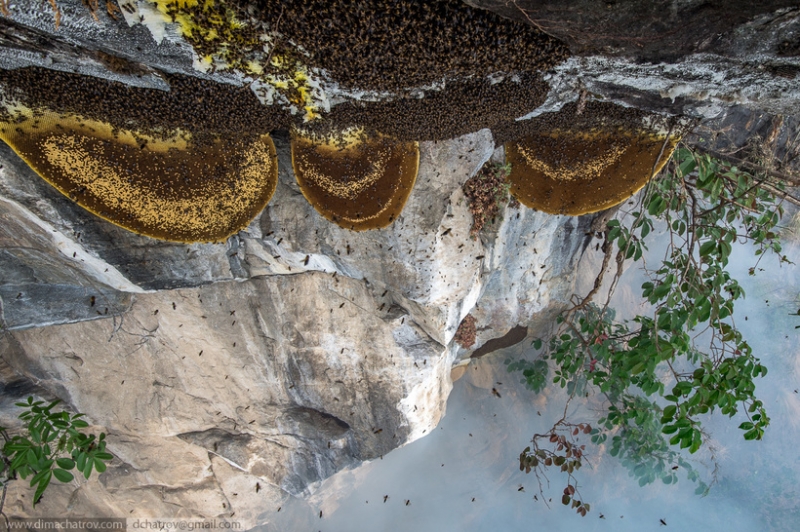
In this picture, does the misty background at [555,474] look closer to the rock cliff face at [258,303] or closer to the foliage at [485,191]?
the rock cliff face at [258,303]

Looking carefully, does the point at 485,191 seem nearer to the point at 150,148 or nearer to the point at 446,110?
the point at 446,110

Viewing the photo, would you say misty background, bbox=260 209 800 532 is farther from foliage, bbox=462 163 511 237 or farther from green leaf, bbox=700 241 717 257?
green leaf, bbox=700 241 717 257

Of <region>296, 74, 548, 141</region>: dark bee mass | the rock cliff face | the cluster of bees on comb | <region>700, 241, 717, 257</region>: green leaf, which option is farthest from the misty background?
<region>296, 74, 548, 141</region>: dark bee mass

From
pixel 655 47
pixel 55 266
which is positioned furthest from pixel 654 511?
pixel 55 266

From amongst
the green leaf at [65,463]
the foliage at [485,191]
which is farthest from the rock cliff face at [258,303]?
the green leaf at [65,463]

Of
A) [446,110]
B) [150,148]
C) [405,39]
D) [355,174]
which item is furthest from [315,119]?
[150,148]
